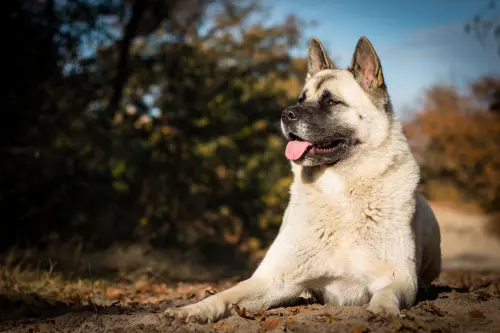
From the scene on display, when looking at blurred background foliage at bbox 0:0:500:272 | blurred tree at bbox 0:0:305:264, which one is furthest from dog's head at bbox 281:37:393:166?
blurred tree at bbox 0:0:305:264

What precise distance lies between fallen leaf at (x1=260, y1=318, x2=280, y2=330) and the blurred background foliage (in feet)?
19.1

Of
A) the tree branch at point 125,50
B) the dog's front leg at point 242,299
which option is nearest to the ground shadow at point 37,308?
the dog's front leg at point 242,299

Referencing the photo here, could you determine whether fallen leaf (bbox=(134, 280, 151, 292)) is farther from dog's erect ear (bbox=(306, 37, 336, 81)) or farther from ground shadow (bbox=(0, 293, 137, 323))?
dog's erect ear (bbox=(306, 37, 336, 81))

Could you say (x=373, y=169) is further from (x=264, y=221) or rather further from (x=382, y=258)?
(x=264, y=221)

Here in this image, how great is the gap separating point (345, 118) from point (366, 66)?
470 mm

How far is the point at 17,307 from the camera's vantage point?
526cm

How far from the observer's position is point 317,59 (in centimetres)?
501

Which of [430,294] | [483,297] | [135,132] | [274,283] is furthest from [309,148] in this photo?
[135,132]

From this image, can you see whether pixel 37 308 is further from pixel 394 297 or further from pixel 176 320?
pixel 394 297

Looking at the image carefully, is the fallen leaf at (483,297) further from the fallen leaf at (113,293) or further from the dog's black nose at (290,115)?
the fallen leaf at (113,293)

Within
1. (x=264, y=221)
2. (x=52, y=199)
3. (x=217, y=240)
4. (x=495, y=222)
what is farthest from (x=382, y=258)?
(x=495, y=222)

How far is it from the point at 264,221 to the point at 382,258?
9116mm

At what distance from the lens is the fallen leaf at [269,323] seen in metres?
3.43

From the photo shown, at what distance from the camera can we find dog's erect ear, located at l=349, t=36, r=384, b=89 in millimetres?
4383
